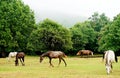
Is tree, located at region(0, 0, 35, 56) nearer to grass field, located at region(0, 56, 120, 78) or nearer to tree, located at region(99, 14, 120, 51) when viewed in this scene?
tree, located at region(99, 14, 120, 51)

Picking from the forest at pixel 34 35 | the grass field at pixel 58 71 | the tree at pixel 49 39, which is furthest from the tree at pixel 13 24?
the grass field at pixel 58 71

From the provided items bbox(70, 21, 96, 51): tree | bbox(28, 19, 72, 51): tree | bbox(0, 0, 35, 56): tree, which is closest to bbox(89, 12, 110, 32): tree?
bbox(70, 21, 96, 51): tree

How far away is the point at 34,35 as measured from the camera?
6862 cm

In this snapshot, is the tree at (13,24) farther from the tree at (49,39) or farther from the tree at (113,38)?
the tree at (113,38)

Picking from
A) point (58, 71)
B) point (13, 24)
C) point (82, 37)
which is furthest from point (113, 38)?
point (58, 71)

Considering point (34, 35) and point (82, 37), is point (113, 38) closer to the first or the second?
point (82, 37)

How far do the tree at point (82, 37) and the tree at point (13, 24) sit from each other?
1870 cm

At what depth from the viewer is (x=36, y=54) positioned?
77375mm

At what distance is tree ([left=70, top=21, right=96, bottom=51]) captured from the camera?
81250mm

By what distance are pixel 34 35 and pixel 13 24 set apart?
7.06 metres

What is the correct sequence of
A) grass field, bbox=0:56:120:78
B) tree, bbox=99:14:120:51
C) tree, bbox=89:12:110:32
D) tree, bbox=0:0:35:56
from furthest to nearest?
tree, bbox=89:12:110:32 → tree, bbox=99:14:120:51 → tree, bbox=0:0:35:56 → grass field, bbox=0:56:120:78

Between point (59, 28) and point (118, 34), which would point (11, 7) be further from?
point (118, 34)

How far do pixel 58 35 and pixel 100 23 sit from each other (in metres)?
37.3

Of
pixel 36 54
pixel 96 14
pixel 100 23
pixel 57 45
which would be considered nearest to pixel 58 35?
pixel 57 45
